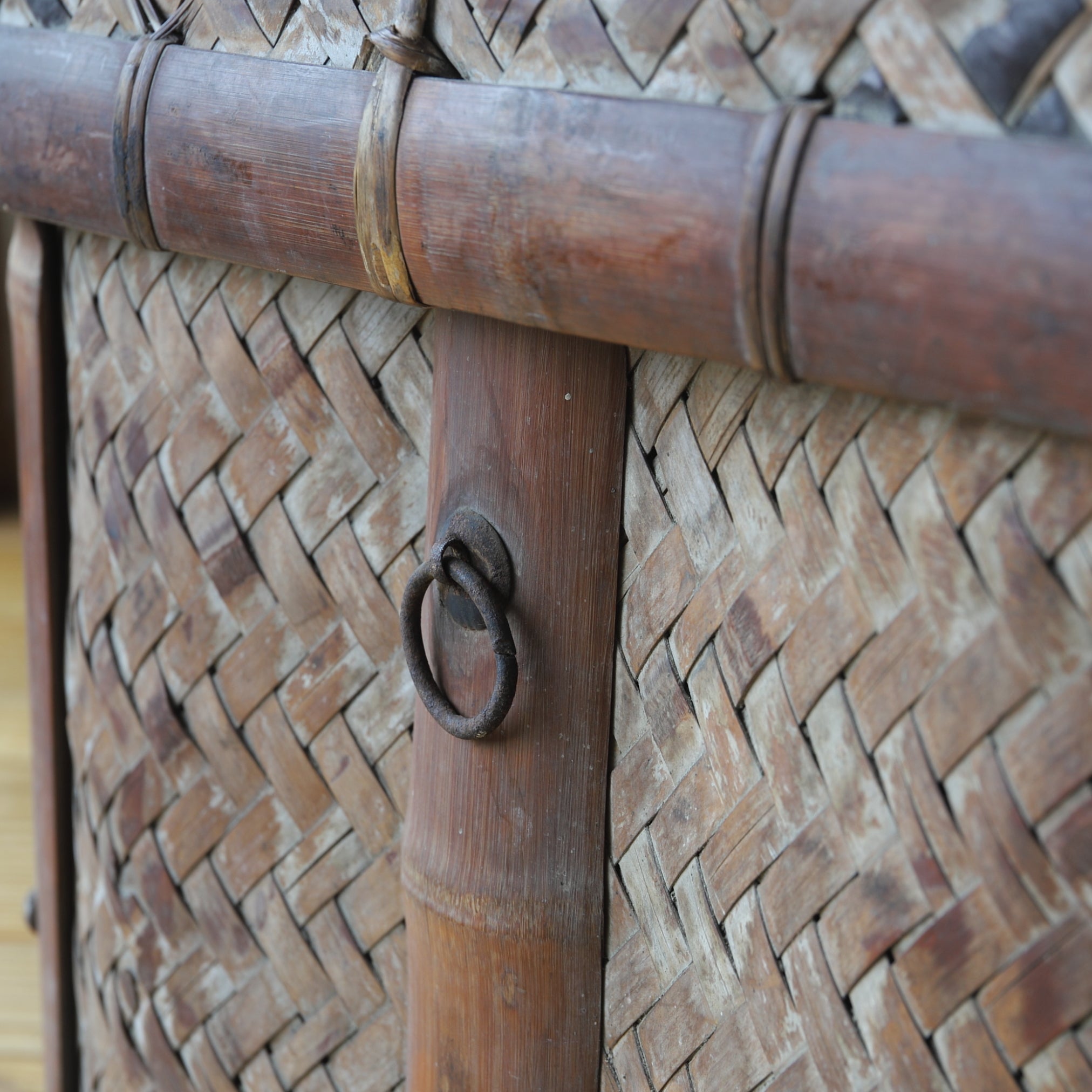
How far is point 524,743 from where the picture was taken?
75 cm

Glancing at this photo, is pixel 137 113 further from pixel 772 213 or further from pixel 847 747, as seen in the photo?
pixel 847 747

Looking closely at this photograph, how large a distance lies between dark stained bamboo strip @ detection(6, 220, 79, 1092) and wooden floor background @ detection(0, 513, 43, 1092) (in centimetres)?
35

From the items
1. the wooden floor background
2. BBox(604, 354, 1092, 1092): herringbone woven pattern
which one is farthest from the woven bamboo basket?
the wooden floor background

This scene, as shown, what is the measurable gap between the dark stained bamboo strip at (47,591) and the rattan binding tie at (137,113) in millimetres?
231

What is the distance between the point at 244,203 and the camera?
0.75 m

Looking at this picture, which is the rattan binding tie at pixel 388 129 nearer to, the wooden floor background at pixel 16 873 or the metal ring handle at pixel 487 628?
the metal ring handle at pixel 487 628

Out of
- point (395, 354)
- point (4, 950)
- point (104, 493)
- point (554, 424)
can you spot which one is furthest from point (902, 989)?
point (4, 950)

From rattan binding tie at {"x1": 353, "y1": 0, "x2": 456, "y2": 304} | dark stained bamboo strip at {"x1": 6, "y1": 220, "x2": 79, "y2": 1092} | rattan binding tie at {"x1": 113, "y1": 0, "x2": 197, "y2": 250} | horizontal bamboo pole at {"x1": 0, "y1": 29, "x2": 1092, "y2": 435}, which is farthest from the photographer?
dark stained bamboo strip at {"x1": 6, "y1": 220, "x2": 79, "y2": 1092}

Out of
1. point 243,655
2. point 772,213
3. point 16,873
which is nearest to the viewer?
point 772,213

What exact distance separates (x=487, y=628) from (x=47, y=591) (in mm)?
545

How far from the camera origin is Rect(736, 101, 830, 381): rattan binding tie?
0.53 meters

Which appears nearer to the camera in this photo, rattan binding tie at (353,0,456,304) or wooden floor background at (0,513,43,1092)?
rattan binding tie at (353,0,456,304)

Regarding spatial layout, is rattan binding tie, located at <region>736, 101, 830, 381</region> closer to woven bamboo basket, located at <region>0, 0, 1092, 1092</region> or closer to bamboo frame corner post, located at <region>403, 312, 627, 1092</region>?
woven bamboo basket, located at <region>0, 0, 1092, 1092</region>

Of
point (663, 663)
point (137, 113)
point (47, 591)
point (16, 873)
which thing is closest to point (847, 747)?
point (663, 663)
